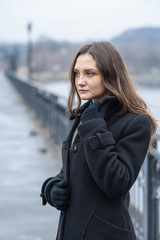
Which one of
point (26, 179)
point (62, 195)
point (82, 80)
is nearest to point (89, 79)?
point (82, 80)

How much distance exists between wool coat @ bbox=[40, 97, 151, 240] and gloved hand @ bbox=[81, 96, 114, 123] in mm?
29

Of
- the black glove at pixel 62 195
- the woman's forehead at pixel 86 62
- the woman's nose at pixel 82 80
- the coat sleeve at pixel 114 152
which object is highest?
the woman's forehead at pixel 86 62

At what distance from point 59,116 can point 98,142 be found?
6.88 m

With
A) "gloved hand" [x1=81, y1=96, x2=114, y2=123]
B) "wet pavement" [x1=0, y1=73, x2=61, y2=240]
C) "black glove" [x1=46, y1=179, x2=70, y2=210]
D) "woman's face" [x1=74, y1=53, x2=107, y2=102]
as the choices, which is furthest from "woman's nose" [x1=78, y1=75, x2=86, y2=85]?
"wet pavement" [x1=0, y1=73, x2=61, y2=240]

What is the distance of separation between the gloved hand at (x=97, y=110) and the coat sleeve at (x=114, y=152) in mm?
39

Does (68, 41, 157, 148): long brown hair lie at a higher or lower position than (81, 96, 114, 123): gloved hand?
higher

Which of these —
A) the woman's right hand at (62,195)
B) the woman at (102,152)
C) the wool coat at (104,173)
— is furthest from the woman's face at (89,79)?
the woman's right hand at (62,195)

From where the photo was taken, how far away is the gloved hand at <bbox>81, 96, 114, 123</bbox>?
187 centimetres

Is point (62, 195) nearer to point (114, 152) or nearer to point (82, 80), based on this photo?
point (114, 152)

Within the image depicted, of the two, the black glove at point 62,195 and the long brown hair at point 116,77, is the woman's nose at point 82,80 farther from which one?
the black glove at point 62,195

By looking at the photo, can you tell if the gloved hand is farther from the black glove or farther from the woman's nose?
the black glove

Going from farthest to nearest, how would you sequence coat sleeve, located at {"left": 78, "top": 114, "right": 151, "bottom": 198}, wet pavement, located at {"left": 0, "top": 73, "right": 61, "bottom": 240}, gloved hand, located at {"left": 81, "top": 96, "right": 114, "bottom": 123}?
1. wet pavement, located at {"left": 0, "top": 73, "right": 61, "bottom": 240}
2. gloved hand, located at {"left": 81, "top": 96, "right": 114, "bottom": 123}
3. coat sleeve, located at {"left": 78, "top": 114, "right": 151, "bottom": 198}

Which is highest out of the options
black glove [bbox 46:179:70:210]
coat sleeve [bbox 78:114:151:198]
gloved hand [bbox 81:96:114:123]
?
gloved hand [bbox 81:96:114:123]

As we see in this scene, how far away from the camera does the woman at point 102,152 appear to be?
1766 mm
